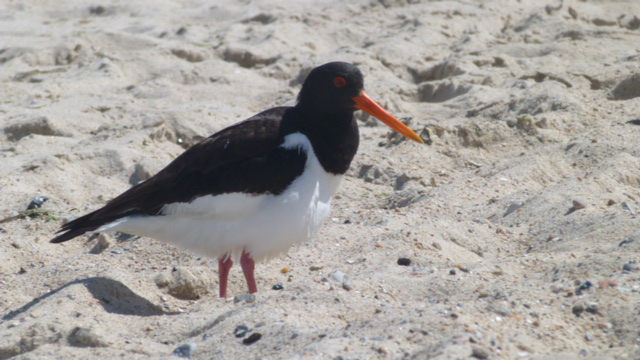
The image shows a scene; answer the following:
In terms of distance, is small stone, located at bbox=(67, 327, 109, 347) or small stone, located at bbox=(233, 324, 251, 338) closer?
small stone, located at bbox=(233, 324, 251, 338)

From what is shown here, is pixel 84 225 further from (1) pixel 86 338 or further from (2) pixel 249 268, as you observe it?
(1) pixel 86 338

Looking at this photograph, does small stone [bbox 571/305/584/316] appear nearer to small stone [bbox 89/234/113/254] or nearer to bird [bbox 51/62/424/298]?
bird [bbox 51/62/424/298]

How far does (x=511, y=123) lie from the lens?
7340 mm

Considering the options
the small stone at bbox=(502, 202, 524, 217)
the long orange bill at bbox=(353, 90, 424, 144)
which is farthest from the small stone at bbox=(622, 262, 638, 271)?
the long orange bill at bbox=(353, 90, 424, 144)

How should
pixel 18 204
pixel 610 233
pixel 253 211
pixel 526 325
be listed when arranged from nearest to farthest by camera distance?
pixel 526 325
pixel 610 233
pixel 253 211
pixel 18 204

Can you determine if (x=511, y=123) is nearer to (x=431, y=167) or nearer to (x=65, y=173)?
(x=431, y=167)

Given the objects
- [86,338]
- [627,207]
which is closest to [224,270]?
[86,338]

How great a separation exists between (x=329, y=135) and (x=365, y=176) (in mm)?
1694

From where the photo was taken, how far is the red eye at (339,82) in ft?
18.1

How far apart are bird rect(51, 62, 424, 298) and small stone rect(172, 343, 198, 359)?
129 centimetres

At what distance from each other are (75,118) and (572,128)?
4.66 meters

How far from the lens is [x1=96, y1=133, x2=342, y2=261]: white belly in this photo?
5.13 m

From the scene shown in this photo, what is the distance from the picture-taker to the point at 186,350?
154 inches

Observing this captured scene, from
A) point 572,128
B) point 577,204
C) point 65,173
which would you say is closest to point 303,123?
point 577,204
